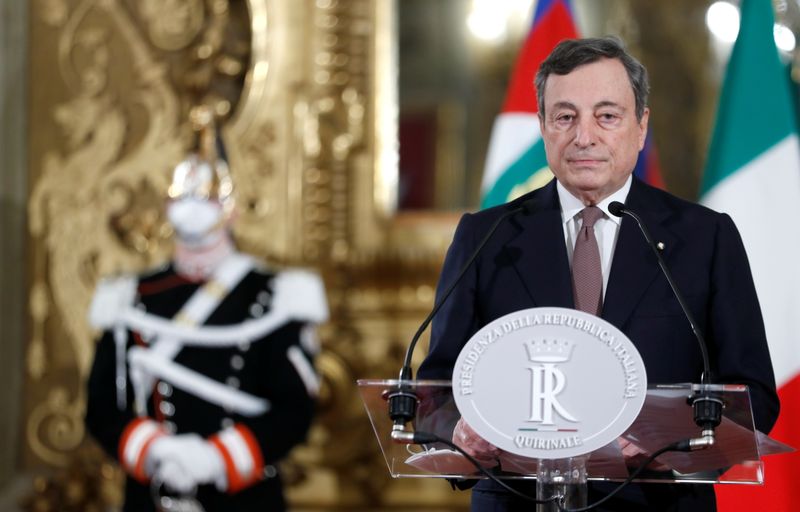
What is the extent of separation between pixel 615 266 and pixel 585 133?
0.52 ft

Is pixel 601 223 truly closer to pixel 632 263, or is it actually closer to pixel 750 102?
pixel 632 263

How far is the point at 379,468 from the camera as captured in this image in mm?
4133

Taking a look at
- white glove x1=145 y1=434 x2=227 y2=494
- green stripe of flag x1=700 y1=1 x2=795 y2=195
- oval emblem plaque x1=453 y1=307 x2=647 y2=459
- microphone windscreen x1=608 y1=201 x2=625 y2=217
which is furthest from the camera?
white glove x1=145 y1=434 x2=227 y2=494

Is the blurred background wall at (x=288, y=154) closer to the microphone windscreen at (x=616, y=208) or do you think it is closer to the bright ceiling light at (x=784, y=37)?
the bright ceiling light at (x=784, y=37)

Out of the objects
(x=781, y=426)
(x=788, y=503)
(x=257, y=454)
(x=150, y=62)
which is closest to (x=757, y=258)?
(x=781, y=426)

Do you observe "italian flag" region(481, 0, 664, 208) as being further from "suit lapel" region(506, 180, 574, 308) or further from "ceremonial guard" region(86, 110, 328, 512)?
"suit lapel" region(506, 180, 574, 308)

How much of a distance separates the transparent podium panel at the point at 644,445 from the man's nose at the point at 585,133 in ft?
1.06

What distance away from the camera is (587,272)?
1543 millimetres

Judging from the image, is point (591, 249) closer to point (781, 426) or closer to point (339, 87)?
point (781, 426)

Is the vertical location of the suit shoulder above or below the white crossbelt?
above

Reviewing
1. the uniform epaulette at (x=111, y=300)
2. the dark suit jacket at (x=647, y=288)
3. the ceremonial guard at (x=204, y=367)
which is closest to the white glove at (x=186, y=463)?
the ceremonial guard at (x=204, y=367)

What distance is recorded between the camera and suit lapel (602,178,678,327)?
59.2 inches

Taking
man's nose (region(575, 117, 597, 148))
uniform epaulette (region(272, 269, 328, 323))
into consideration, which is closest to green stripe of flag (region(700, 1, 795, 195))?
uniform epaulette (region(272, 269, 328, 323))

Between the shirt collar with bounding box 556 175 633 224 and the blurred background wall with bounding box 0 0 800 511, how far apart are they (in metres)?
2.54
